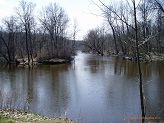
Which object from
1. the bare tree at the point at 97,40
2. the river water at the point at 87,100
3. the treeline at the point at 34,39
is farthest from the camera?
the bare tree at the point at 97,40

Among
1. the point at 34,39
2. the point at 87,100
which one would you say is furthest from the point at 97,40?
the point at 87,100

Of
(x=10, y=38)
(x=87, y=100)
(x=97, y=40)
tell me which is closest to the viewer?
(x=87, y=100)

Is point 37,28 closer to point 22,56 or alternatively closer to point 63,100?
point 22,56

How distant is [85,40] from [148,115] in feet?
255

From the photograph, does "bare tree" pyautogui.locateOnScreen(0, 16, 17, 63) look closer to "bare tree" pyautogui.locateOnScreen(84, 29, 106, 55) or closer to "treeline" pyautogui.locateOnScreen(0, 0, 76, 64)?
"treeline" pyautogui.locateOnScreen(0, 0, 76, 64)

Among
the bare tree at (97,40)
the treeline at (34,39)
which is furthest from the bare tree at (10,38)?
the bare tree at (97,40)

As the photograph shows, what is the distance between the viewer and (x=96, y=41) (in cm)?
7925

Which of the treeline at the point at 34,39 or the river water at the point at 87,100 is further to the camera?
the treeline at the point at 34,39

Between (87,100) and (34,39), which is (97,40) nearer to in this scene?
(34,39)

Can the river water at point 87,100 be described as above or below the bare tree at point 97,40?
below

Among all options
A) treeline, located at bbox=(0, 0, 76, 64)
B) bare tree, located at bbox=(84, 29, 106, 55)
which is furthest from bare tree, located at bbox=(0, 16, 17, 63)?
bare tree, located at bbox=(84, 29, 106, 55)

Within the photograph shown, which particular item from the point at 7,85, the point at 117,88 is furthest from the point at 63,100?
the point at 7,85

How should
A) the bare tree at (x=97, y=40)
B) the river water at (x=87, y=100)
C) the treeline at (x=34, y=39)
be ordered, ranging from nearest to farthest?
the river water at (x=87, y=100) → the treeline at (x=34, y=39) → the bare tree at (x=97, y=40)

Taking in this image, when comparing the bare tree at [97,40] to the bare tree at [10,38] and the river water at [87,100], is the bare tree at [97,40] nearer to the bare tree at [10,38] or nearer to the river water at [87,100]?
the bare tree at [10,38]
